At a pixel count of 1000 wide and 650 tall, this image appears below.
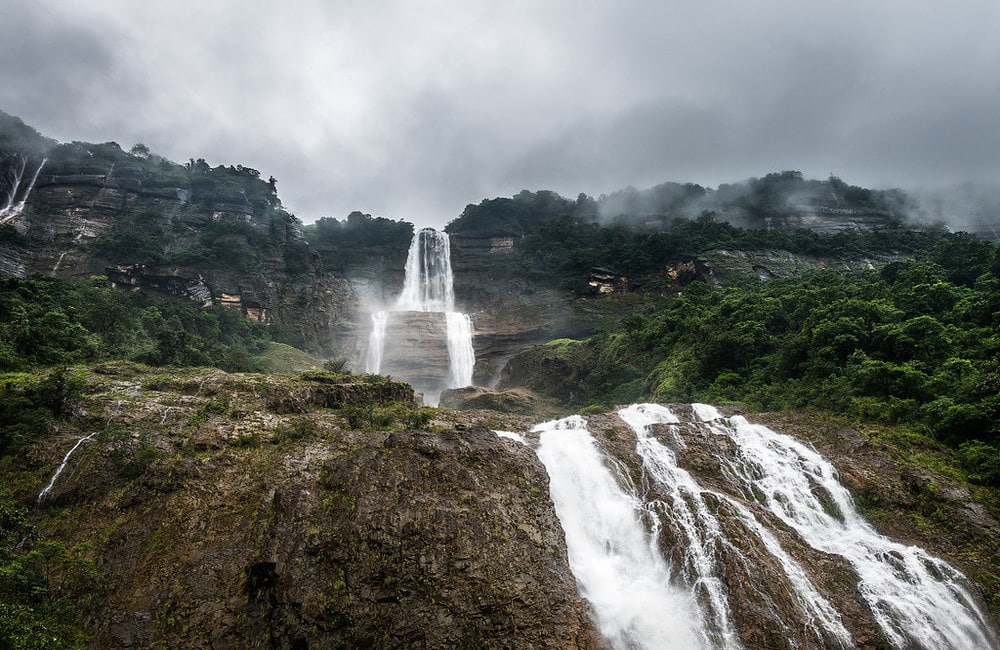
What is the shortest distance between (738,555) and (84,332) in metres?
25.7

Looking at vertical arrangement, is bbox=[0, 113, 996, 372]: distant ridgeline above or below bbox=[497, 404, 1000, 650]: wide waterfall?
above

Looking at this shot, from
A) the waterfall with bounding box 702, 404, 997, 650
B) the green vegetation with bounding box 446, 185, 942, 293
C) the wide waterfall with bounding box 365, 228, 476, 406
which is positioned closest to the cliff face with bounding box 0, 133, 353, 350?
the wide waterfall with bounding box 365, 228, 476, 406

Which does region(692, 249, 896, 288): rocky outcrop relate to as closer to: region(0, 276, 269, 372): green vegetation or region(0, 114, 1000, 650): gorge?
region(0, 114, 1000, 650): gorge

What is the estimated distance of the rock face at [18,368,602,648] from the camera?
9461 mm

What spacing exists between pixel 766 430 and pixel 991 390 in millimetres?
5774

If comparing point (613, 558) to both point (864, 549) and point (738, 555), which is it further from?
point (864, 549)

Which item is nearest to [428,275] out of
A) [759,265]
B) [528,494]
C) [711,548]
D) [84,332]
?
[759,265]

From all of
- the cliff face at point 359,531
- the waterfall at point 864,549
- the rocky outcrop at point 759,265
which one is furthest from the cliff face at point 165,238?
the waterfall at point 864,549

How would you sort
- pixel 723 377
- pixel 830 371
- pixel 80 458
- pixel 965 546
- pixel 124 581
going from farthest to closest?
pixel 723 377, pixel 830 371, pixel 80 458, pixel 965 546, pixel 124 581

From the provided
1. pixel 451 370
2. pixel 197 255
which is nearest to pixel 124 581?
pixel 451 370

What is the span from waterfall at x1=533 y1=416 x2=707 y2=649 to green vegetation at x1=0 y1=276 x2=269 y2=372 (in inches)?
672

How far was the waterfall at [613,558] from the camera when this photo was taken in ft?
32.7

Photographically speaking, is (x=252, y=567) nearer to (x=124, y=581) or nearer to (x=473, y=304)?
(x=124, y=581)

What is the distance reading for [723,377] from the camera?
73.3 ft
